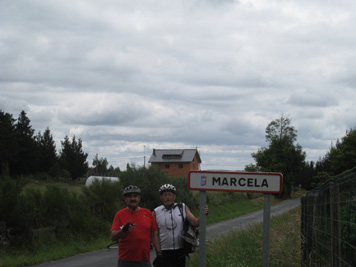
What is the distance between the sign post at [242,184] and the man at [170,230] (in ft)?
1.69

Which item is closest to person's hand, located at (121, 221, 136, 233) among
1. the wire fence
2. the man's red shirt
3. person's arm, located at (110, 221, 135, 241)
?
person's arm, located at (110, 221, 135, 241)

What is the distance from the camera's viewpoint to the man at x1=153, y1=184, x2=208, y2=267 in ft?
22.4

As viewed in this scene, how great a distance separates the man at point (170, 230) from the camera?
684 cm

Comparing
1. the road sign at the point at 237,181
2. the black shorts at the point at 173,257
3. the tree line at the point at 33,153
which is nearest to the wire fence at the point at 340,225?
the road sign at the point at 237,181

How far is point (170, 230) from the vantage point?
685cm

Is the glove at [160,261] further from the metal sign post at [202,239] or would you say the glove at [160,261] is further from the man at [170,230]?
the metal sign post at [202,239]

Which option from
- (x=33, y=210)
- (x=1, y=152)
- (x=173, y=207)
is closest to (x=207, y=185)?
(x=173, y=207)

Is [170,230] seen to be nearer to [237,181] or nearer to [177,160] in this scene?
[237,181]

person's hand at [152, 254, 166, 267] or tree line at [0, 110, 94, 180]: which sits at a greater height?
tree line at [0, 110, 94, 180]

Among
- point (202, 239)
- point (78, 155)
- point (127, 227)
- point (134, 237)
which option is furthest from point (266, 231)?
point (78, 155)

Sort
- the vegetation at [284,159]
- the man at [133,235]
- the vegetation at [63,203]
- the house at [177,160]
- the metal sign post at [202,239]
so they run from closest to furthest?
the man at [133,235] → the metal sign post at [202,239] → the vegetation at [63,203] → the vegetation at [284,159] → the house at [177,160]

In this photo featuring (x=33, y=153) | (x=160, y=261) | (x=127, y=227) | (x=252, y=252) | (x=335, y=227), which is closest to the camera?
(x=335, y=227)

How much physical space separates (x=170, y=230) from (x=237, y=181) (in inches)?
48.0

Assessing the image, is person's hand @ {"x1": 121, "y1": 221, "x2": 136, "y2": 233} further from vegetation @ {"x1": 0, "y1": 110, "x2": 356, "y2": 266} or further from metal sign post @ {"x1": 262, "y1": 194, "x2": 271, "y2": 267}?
vegetation @ {"x1": 0, "y1": 110, "x2": 356, "y2": 266}
